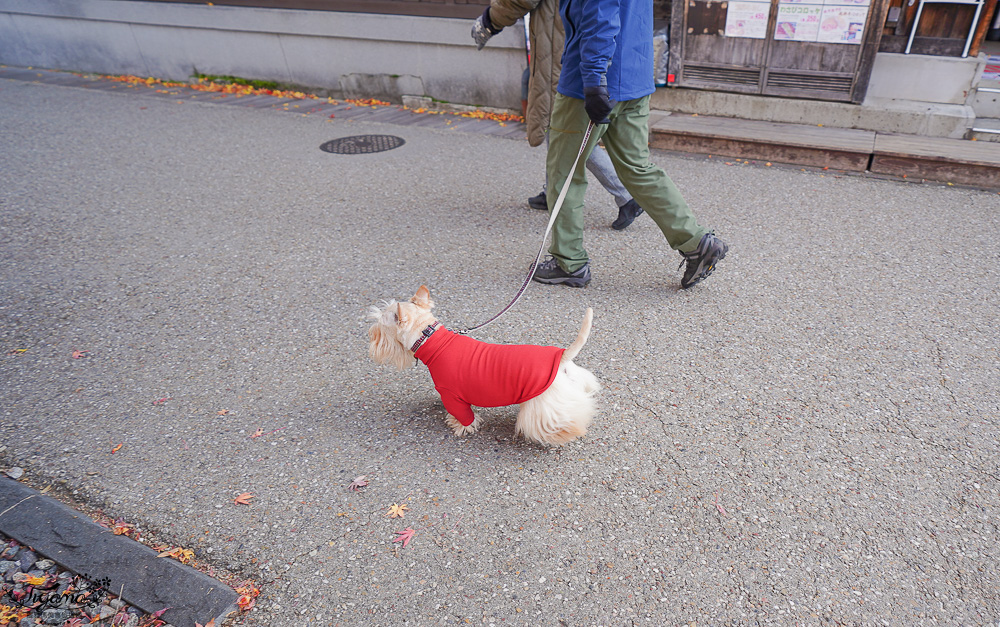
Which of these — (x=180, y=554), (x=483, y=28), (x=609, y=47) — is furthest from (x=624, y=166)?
(x=180, y=554)

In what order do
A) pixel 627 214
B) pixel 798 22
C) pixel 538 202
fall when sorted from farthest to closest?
1. pixel 798 22
2. pixel 538 202
3. pixel 627 214

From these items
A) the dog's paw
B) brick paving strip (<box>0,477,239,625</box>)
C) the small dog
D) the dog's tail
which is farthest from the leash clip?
brick paving strip (<box>0,477,239,625</box>)

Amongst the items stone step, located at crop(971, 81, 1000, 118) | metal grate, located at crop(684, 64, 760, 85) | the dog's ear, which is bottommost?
stone step, located at crop(971, 81, 1000, 118)

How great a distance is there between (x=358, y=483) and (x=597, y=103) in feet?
7.79

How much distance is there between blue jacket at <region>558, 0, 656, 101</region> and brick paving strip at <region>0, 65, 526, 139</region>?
3.70 m

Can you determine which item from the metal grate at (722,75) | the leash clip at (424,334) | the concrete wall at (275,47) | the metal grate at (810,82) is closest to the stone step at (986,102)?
the metal grate at (810,82)

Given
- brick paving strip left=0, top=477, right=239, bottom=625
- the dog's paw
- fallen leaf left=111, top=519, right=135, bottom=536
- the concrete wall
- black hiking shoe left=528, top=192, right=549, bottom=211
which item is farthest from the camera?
the concrete wall

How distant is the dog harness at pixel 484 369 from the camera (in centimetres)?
243

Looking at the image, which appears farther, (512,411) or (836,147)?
(836,147)

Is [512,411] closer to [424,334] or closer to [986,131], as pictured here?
[424,334]

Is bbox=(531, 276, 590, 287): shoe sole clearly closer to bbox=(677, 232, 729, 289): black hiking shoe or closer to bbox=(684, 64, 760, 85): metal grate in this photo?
bbox=(677, 232, 729, 289): black hiking shoe

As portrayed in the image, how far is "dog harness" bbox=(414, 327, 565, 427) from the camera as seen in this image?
7.98 ft

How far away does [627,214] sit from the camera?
15.5ft

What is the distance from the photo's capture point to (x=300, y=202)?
218 inches
